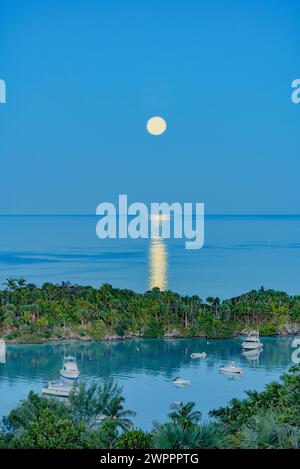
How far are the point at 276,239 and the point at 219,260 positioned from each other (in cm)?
46

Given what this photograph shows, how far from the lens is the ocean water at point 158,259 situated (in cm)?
396

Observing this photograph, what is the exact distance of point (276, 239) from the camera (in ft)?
14.4

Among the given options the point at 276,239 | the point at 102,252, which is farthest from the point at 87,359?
the point at 276,239

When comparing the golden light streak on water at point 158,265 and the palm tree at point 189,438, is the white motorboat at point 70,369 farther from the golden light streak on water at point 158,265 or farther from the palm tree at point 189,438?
the palm tree at point 189,438

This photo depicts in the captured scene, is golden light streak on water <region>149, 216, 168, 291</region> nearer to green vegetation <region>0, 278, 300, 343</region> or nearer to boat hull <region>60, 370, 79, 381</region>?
green vegetation <region>0, 278, 300, 343</region>

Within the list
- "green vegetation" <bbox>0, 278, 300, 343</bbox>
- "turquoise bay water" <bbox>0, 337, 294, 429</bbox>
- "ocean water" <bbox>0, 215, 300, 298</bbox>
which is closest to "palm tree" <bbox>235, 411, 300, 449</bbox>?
"ocean water" <bbox>0, 215, 300, 298</bbox>

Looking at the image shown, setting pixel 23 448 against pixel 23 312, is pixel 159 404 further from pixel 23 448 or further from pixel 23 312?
pixel 23 448

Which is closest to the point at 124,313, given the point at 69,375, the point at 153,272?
the point at 153,272

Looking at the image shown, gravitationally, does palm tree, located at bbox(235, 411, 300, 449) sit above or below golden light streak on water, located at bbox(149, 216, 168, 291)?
below

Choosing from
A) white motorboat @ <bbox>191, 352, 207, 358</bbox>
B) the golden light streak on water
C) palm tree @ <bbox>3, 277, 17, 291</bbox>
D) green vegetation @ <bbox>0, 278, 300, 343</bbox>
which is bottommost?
white motorboat @ <bbox>191, 352, 207, 358</bbox>

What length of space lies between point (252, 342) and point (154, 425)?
2359 millimetres

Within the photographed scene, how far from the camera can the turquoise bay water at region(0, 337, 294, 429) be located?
426cm

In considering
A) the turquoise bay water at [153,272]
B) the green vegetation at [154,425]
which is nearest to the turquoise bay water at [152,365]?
the turquoise bay water at [153,272]

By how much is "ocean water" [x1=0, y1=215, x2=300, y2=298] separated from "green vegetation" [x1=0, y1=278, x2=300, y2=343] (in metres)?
0.11
